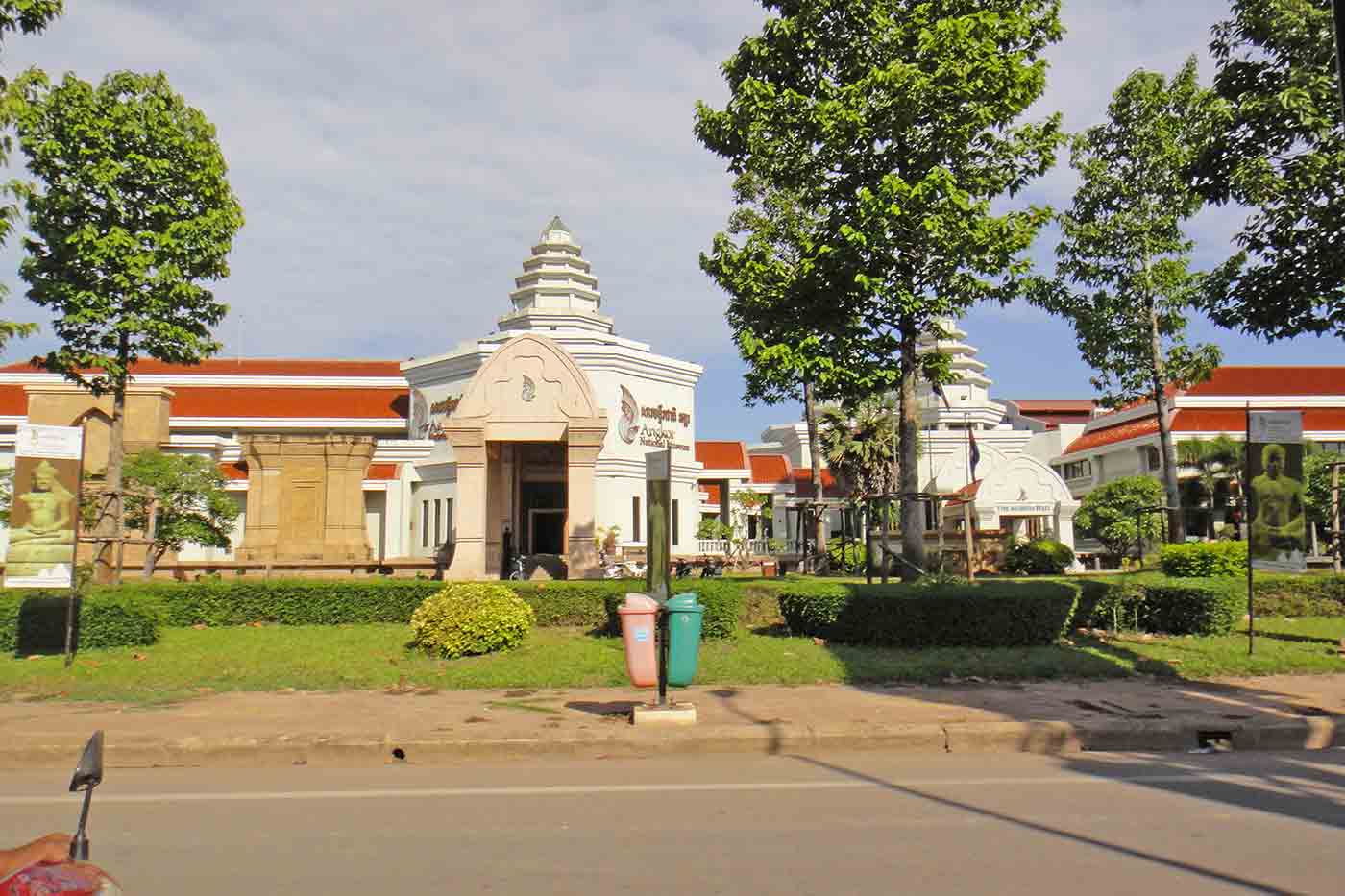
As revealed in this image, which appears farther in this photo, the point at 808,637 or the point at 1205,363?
the point at 1205,363

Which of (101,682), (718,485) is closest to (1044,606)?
(101,682)

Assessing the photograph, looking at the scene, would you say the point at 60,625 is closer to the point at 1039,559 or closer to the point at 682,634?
the point at 682,634

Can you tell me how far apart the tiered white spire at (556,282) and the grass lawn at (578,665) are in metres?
35.6

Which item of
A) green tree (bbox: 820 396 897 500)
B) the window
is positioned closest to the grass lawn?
green tree (bbox: 820 396 897 500)

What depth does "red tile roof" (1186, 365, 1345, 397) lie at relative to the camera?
49562 mm

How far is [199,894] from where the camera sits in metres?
4.90

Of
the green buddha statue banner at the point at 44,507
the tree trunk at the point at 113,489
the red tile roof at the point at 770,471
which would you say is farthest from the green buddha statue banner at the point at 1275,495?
the red tile roof at the point at 770,471

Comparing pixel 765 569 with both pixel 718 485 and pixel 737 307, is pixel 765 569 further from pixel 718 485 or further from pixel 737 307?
pixel 737 307

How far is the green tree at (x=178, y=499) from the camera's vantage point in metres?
23.4

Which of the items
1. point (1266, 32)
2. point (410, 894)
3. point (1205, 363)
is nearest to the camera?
point (410, 894)

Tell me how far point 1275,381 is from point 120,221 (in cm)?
5188

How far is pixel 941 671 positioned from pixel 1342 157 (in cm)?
768

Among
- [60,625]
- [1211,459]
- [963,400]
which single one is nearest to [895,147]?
[60,625]

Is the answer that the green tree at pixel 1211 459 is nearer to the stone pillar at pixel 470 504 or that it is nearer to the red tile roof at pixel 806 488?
the red tile roof at pixel 806 488
